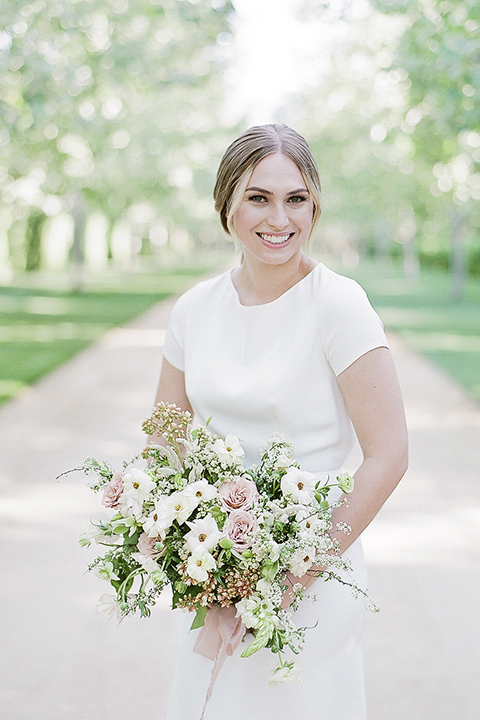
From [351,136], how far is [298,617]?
2791 cm

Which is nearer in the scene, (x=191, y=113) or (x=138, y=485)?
(x=138, y=485)

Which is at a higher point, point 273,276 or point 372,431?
point 273,276

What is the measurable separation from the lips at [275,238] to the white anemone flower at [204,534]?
71 cm

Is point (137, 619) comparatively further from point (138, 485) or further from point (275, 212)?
point (275, 212)

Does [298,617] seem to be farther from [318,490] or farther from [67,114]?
[67,114]

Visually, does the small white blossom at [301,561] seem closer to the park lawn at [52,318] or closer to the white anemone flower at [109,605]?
the white anemone flower at [109,605]

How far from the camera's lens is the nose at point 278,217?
7.18ft

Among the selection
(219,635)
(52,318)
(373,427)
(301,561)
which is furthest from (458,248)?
(301,561)

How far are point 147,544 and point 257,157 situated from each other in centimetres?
95

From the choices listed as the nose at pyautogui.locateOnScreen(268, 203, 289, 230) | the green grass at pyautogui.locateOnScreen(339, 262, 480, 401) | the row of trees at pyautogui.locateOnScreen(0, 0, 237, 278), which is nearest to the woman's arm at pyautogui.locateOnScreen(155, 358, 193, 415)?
the nose at pyautogui.locateOnScreen(268, 203, 289, 230)

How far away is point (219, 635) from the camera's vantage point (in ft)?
6.89

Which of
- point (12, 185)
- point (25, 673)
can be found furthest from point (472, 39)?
point (12, 185)

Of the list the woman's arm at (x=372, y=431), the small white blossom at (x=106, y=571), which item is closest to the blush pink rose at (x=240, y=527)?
the woman's arm at (x=372, y=431)

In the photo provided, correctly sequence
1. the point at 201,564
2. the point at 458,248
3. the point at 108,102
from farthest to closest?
1. the point at 458,248
2. the point at 108,102
3. the point at 201,564
